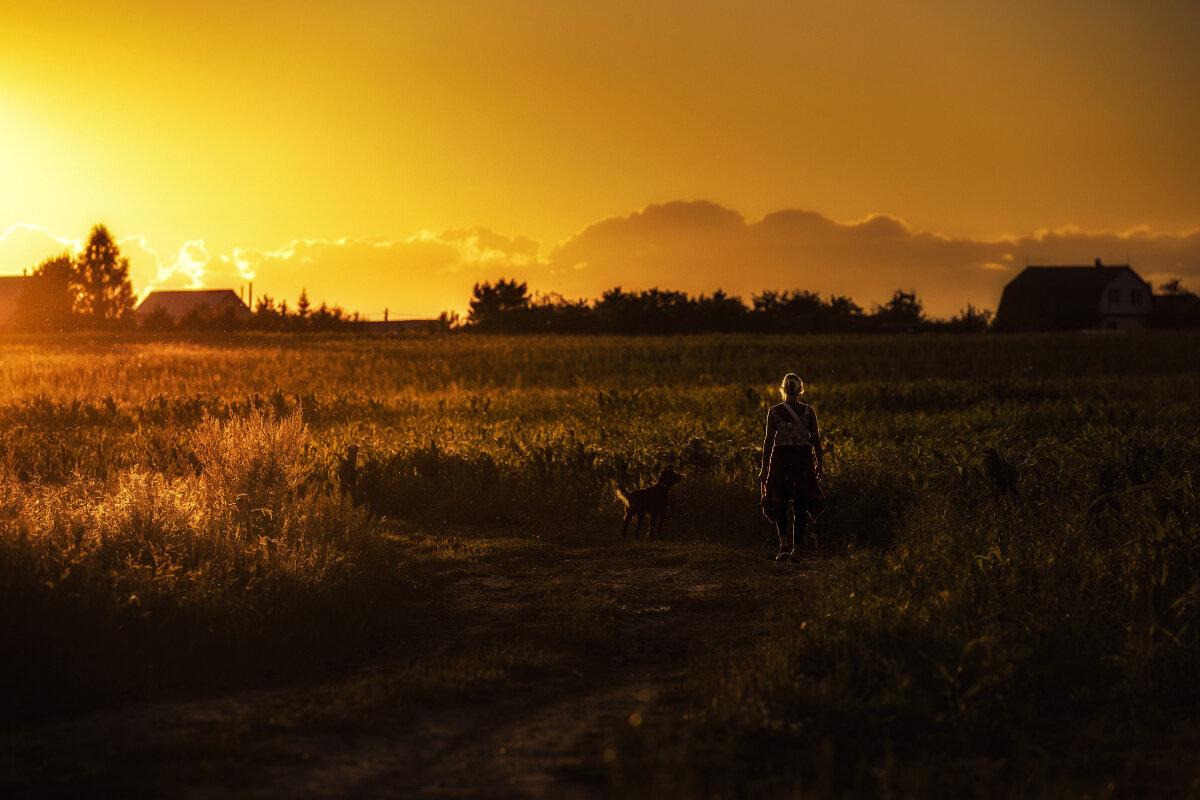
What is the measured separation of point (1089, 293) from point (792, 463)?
97152mm

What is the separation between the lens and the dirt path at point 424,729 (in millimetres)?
5824

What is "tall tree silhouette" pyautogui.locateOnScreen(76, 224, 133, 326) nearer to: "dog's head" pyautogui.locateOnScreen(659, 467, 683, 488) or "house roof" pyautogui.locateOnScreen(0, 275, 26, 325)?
"house roof" pyautogui.locateOnScreen(0, 275, 26, 325)

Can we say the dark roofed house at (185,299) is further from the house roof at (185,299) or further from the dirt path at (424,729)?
the dirt path at (424,729)

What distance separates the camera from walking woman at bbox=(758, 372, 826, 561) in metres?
11.9

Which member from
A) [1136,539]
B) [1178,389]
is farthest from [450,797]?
[1178,389]

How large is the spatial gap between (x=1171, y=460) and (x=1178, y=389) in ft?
72.4

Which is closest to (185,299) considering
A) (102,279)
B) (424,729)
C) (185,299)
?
(185,299)

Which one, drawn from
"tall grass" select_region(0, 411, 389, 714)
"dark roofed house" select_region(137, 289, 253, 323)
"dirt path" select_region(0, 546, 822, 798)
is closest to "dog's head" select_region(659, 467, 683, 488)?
"tall grass" select_region(0, 411, 389, 714)

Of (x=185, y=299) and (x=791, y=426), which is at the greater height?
(x=185, y=299)

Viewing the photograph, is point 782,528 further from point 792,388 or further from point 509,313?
point 509,313

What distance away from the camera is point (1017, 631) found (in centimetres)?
811

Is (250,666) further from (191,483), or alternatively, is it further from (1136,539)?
(1136,539)

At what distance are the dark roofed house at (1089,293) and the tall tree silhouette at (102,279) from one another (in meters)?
75.1

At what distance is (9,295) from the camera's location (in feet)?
321
